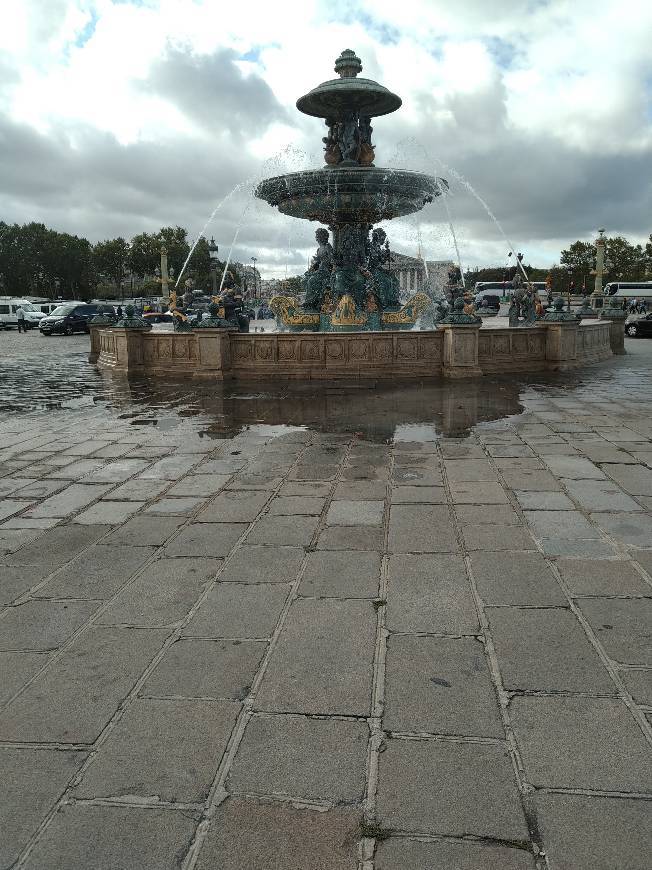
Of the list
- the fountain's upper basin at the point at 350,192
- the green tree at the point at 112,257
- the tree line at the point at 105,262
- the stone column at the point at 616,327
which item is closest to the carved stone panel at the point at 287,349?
the fountain's upper basin at the point at 350,192

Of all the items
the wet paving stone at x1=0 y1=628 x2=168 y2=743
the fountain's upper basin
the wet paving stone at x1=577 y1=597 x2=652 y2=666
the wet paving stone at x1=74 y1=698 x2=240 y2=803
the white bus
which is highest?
the fountain's upper basin

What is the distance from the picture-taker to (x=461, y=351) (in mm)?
13797

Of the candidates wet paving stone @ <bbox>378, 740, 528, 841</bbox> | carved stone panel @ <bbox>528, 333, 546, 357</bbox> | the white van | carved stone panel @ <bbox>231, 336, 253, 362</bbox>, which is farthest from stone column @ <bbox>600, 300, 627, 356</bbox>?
the white van

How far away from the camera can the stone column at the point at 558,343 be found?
15.6 meters

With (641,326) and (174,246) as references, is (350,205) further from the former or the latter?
(174,246)

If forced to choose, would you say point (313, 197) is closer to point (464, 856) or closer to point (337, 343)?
point (337, 343)

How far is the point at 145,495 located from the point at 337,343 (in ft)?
28.2

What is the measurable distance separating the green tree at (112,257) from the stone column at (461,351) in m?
84.2

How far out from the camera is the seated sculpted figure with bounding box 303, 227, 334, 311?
19703 millimetres

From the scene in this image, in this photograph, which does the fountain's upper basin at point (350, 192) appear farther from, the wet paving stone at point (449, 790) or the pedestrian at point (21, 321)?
the pedestrian at point (21, 321)

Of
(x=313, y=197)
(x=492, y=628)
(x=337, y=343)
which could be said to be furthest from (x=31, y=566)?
(x=313, y=197)

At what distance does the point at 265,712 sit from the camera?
272 centimetres

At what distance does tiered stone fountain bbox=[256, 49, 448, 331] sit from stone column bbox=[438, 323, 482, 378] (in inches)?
186

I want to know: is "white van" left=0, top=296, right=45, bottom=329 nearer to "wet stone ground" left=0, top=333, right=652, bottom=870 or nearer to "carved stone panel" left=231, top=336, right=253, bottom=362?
"carved stone panel" left=231, top=336, right=253, bottom=362
